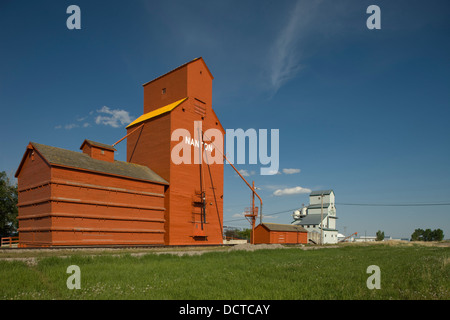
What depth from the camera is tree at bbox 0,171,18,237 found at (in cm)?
3738

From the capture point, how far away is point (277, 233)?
42.2 metres

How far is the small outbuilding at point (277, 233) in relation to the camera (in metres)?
41.0

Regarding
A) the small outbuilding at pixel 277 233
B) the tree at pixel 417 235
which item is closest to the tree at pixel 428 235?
the tree at pixel 417 235

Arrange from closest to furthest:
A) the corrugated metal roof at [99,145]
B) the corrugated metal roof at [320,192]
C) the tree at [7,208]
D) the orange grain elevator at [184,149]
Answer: the corrugated metal roof at [99,145], the orange grain elevator at [184,149], the tree at [7,208], the corrugated metal roof at [320,192]

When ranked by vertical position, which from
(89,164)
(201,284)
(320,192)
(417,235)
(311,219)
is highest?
(89,164)

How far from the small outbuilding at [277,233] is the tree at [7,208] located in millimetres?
30653

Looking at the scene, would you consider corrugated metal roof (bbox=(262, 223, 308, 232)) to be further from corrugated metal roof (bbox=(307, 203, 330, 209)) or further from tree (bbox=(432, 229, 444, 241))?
tree (bbox=(432, 229, 444, 241))

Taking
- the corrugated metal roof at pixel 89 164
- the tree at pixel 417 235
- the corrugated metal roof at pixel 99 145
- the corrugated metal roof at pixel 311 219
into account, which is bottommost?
the tree at pixel 417 235

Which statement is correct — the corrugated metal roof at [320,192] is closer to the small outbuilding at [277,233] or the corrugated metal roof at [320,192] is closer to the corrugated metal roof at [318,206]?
the corrugated metal roof at [318,206]

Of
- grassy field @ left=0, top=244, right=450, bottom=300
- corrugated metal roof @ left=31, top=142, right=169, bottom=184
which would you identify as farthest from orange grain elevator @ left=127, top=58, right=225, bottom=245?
grassy field @ left=0, top=244, right=450, bottom=300

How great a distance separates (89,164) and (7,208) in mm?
22647

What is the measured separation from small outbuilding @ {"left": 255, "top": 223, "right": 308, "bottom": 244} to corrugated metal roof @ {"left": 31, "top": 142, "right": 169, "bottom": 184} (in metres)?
18.5

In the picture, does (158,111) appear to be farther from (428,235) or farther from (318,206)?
(428,235)

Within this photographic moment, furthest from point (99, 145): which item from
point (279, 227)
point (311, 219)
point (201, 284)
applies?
point (311, 219)
